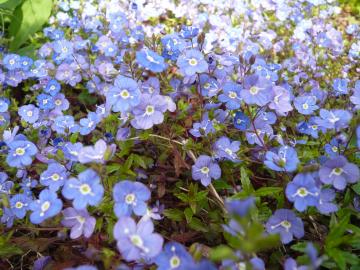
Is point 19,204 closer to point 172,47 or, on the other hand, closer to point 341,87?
point 172,47

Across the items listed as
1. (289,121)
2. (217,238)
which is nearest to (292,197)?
(217,238)

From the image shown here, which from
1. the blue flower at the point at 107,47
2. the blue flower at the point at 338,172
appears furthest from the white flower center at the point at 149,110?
the blue flower at the point at 107,47

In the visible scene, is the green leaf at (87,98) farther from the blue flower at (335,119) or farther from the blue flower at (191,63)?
the blue flower at (335,119)

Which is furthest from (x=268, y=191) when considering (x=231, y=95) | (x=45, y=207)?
(x=45, y=207)

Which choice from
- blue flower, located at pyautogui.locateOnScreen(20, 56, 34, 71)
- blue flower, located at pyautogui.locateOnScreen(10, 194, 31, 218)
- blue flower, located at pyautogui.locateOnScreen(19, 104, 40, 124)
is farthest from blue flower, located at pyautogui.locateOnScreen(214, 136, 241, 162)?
blue flower, located at pyautogui.locateOnScreen(20, 56, 34, 71)

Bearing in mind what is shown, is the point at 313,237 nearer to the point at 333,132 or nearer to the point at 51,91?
the point at 333,132

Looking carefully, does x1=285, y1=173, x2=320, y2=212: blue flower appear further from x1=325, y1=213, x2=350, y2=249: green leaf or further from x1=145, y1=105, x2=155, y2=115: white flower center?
x1=145, y1=105, x2=155, y2=115: white flower center
